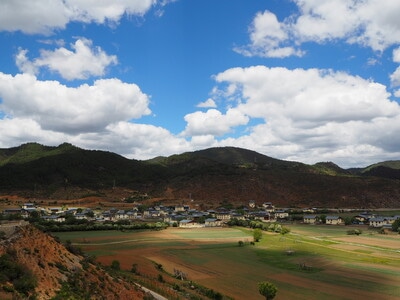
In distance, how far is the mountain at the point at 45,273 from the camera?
68.2ft

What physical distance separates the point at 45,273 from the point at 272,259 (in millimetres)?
36467

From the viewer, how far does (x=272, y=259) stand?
53344 mm

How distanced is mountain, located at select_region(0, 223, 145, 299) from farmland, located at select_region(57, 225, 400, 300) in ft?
43.7

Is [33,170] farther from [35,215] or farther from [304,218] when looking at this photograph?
[304,218]

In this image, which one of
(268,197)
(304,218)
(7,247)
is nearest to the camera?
(7,247)

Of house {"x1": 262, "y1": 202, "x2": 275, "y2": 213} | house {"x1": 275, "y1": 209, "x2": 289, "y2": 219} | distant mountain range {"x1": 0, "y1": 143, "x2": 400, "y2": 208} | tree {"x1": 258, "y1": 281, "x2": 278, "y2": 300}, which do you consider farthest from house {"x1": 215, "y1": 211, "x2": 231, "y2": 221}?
tree {"x1": 258, "y1": 281, "x2": 278, "y2": 300}

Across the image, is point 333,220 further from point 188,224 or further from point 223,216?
point 188,224

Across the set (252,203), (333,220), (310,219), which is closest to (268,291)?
(333,220)

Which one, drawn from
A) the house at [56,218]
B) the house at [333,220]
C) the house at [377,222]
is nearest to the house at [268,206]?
the house at [333,220]

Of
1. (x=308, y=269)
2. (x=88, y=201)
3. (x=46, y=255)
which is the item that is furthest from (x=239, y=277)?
(x=88, y=201)

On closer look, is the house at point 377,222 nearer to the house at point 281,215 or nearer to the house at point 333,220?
the house at point 333,220

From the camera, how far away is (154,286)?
35281 mm

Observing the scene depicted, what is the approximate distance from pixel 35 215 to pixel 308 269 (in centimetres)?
7040

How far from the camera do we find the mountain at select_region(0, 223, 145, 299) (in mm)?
20781
